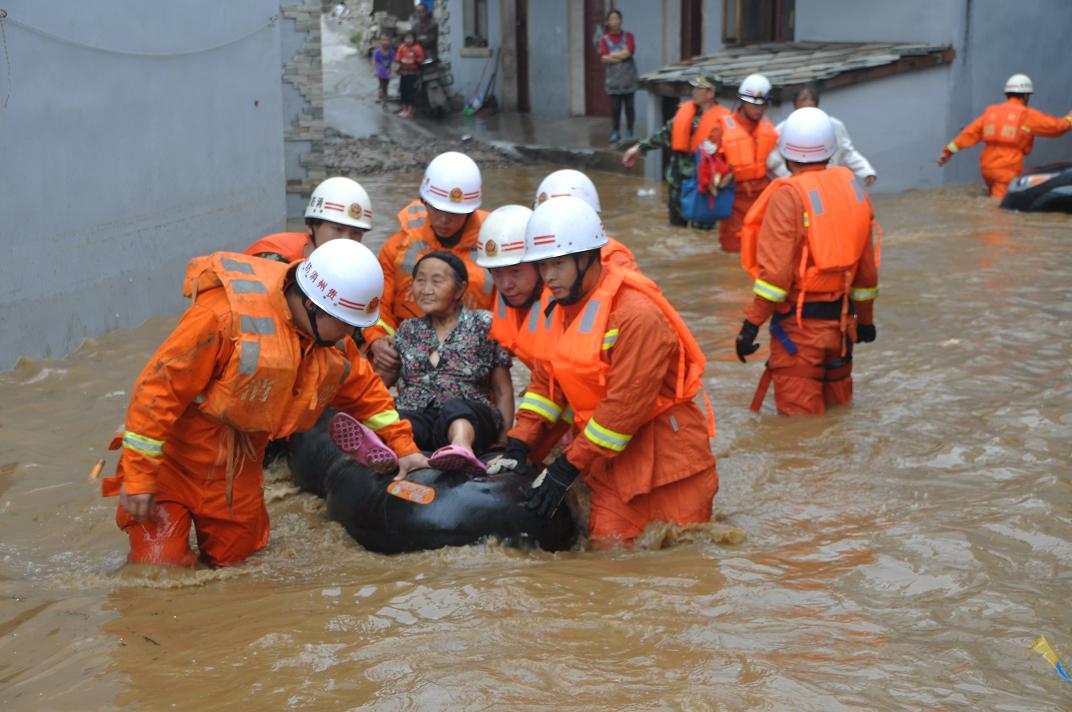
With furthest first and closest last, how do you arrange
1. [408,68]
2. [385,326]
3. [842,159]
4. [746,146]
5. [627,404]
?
[408,68]
[746,146]
[842,159]
[385,326]
[627,404]

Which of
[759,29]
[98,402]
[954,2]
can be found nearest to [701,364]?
[98,402]

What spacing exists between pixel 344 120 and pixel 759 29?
9733mm

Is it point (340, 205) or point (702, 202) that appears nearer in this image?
point (340, 205)

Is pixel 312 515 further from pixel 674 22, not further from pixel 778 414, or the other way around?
pixel 674 22

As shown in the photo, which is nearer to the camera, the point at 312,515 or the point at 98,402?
the point at 312,515

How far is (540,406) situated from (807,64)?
38.3ft

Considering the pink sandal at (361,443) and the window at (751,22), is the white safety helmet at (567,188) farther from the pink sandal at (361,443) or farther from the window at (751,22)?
the window at (751,22)

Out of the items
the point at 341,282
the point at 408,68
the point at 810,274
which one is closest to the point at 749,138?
the point at 810,274

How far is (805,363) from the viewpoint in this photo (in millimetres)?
7293

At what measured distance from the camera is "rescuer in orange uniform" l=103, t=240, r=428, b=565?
4.57 metres

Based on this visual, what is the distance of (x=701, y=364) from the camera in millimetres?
5277

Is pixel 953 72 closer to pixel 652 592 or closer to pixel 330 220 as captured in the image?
pixel 330 220

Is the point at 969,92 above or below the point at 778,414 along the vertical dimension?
above

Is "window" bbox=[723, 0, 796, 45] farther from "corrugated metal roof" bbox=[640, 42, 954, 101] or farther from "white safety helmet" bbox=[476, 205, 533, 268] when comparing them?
"white safety helmet" bbox=[476, 205, 533, 268]
